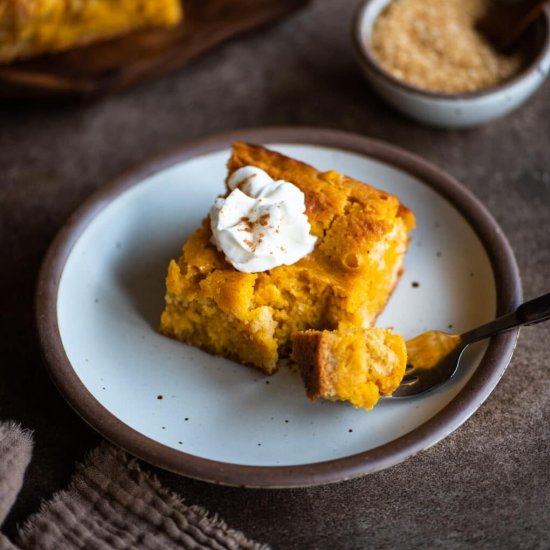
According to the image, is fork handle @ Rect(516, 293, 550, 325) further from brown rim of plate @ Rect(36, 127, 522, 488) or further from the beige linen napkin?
the beige linen napkin

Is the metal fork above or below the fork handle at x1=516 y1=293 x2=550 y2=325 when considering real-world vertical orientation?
below

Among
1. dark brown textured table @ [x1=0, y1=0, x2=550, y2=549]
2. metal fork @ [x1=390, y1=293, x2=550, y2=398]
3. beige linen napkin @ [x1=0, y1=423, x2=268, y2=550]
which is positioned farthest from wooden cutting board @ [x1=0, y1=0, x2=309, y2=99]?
metal fork @ [x1=390, y1=293, x2=550, y2=398]

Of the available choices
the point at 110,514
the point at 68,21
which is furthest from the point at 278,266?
the point at 68,21

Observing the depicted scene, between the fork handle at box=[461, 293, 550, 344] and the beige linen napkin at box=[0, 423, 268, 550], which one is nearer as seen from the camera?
the beige linen napkin at box=[0, 423, 268, 550]

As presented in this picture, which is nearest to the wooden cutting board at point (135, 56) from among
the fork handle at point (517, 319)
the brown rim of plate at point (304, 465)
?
the brown rim of plate at point (304, 465)

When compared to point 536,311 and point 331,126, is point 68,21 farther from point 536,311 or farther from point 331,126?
point 536,311

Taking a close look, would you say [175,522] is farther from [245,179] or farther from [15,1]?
[15,1]

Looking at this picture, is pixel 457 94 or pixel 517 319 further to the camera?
pixel 457 94

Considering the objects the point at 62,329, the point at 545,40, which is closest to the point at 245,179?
the point at 62,329
